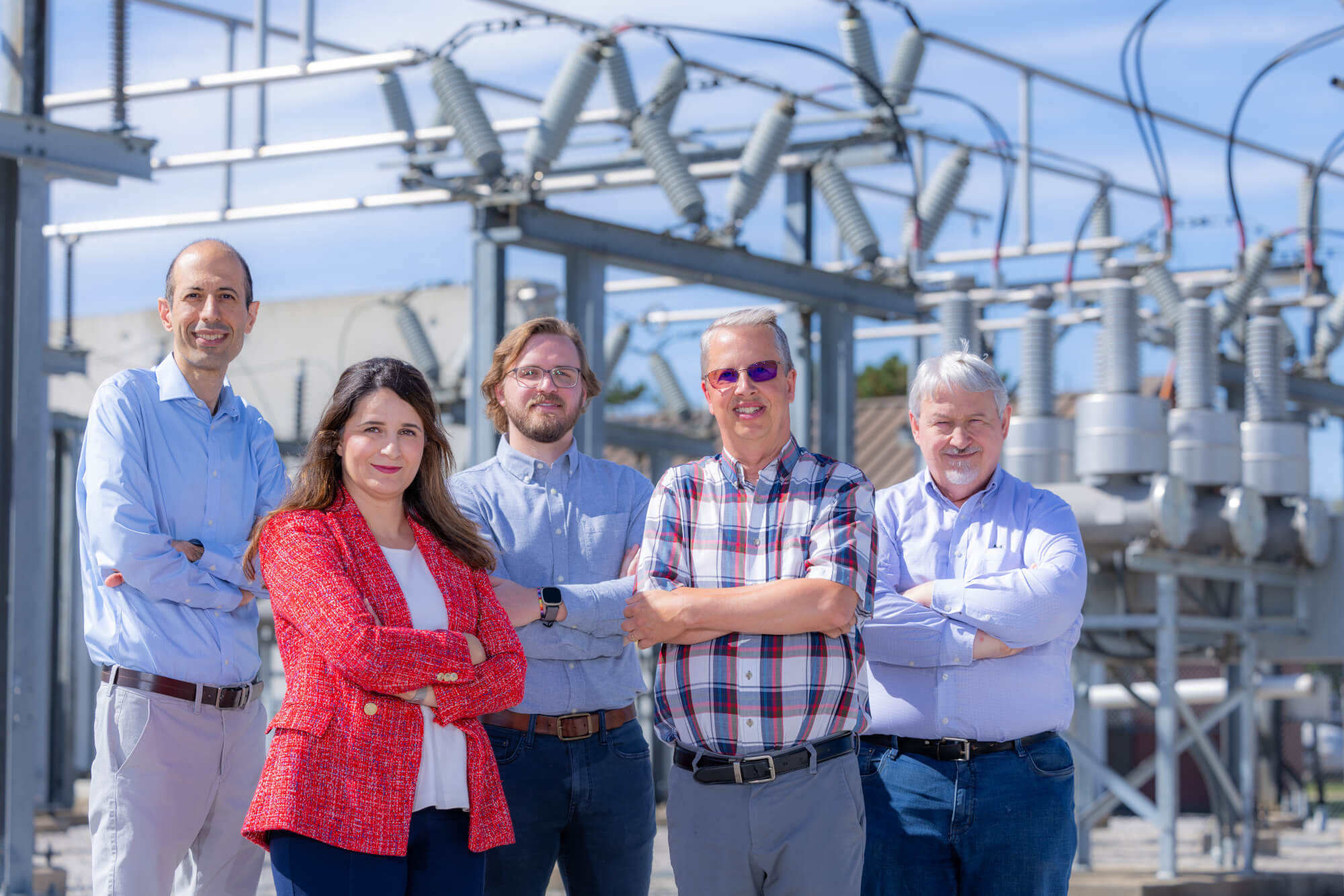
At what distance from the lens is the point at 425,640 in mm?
3109

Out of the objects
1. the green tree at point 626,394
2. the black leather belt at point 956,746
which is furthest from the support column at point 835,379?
the green tree at point 626,394

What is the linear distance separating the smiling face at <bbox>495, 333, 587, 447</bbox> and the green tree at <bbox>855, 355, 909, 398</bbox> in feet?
139

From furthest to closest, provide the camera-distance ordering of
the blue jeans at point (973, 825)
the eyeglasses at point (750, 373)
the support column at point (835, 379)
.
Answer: the support column at point (835, 379), the blue jeans at point (973, 825), the eyeglasses at point (750, 373)

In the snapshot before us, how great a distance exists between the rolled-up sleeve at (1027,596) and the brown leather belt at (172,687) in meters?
1.68

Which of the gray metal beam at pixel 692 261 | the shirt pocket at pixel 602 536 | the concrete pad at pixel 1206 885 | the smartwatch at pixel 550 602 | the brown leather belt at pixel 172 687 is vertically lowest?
the concrete pad at pixel 1206 885

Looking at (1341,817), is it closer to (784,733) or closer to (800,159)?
(800,159)

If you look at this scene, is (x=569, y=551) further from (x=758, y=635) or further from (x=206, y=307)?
(x=206, y=307)

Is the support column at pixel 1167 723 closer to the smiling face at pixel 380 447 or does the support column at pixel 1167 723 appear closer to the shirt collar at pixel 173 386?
the shirt collar at pixel 173 386

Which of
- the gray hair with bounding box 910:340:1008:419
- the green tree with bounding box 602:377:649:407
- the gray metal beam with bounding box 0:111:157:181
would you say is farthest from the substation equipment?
the green tree with bounding box 602:377:649:407

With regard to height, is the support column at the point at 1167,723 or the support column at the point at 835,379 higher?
the support column at the point at 835,379

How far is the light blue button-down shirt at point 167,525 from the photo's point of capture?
363 centimetres

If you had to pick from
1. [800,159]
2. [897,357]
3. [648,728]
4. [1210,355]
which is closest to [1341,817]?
[648,728]

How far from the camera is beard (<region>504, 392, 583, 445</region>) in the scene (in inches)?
151

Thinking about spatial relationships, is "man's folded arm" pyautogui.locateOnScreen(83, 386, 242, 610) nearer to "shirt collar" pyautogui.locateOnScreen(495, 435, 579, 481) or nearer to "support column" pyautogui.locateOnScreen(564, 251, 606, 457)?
"shirt collar" pyautogui.locateOnScreen(495, 435, 579, 481)
